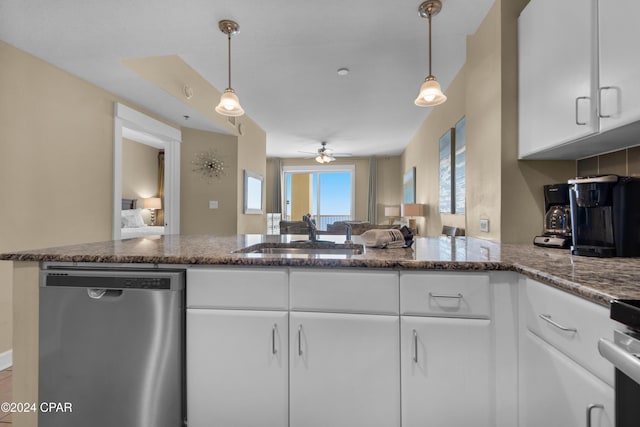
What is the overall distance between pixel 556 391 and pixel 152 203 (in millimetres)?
7532

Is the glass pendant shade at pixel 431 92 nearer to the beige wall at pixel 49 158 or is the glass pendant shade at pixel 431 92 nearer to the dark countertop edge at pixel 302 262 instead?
the dark countertop edge at pixel 302 262

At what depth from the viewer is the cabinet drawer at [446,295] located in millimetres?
1173

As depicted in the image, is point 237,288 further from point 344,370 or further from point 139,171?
point 139,171

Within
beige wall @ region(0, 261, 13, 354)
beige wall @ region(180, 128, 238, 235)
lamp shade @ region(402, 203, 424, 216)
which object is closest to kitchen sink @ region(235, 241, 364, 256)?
beige wall @ region(0, 261, 13, 354)

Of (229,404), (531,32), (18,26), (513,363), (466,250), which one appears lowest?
(229,404)

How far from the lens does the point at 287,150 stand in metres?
7.79

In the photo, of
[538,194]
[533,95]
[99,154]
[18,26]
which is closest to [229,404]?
[538,194]

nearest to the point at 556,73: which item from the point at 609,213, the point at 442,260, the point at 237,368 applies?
the point at 609,213

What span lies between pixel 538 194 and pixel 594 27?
2.91 feet

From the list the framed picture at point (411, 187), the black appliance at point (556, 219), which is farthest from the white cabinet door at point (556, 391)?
the framed picture at point (411, 187)

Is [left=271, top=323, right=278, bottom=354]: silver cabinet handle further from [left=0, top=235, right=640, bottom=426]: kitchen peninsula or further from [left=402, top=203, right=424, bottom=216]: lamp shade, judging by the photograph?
[left=402, top=203, right=424, bottom=216]: lamp shade

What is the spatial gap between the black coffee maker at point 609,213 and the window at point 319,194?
→ 7.61 meters

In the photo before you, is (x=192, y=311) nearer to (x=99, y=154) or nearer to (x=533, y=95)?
(x=533, y=95)

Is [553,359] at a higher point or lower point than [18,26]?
lower
